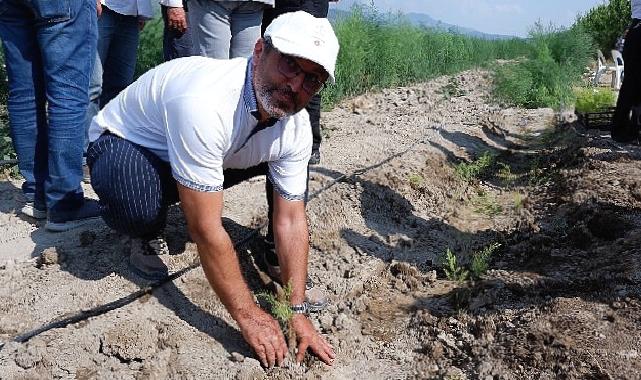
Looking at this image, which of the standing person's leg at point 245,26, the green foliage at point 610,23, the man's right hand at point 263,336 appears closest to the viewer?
the man's right hand at point 263,336

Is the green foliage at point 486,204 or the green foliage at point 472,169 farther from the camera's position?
the green foliage at point 472,169

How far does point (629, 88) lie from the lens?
192 inches

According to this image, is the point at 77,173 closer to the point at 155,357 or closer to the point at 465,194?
the point at 155,357

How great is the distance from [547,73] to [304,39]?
616 centimetres

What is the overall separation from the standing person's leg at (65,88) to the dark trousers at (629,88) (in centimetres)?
397

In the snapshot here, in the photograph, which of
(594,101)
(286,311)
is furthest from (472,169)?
(286,311)

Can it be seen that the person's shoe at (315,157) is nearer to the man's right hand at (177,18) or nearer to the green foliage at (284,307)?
the man's right hand at (177,18)

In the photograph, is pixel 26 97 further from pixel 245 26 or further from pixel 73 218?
pixel 245 26

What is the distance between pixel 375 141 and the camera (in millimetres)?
5047

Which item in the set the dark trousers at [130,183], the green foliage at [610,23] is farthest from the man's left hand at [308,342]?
the green foliage at [610,23]

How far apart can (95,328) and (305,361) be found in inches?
30.8

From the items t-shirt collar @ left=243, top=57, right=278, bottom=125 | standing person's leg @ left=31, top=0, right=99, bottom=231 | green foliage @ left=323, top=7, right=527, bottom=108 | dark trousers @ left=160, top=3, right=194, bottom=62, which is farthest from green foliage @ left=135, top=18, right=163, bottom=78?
t-shirt collar @ left=243, top=57, right=278, bottom=125

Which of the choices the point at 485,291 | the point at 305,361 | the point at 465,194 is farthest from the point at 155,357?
the point at 465,194

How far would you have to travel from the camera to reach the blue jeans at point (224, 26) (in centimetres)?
284
